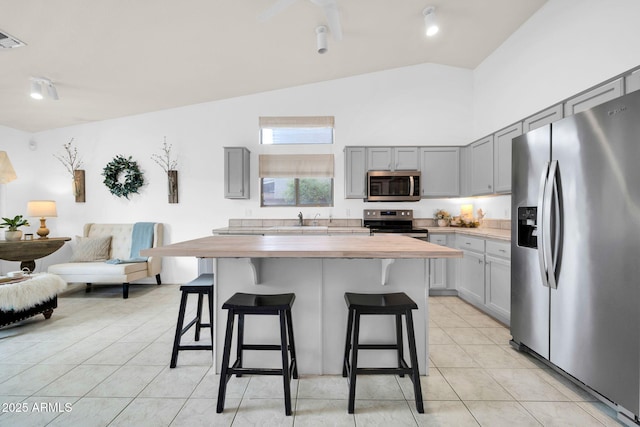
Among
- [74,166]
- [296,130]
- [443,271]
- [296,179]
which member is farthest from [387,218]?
[74,166]

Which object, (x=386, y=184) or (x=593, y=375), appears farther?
(x=386, y=184)

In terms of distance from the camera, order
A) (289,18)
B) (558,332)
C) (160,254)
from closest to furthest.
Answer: (160,254)
(558,332)
(289,18)

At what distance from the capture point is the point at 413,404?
1.70m

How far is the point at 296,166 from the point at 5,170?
4168mm

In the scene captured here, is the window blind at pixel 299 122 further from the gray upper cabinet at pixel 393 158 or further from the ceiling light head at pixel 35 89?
the ceiling light head at pixel 35 89

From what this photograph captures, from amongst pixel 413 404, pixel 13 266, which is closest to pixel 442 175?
pixel 413 404

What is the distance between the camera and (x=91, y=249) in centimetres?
417

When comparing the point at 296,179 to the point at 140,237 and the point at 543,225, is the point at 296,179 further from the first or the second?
the point at 543,225

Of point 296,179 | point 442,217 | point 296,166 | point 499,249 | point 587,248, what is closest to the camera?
point 587,248

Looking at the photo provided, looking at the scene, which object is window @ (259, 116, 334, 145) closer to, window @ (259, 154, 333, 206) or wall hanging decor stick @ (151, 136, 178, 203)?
window @ (259, 154, 333, 206)

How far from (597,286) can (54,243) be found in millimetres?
6212

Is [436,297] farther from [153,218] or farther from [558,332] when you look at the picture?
[153,218]

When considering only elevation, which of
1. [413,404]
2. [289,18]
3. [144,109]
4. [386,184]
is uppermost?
[289,18]

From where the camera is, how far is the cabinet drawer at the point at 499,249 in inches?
107
